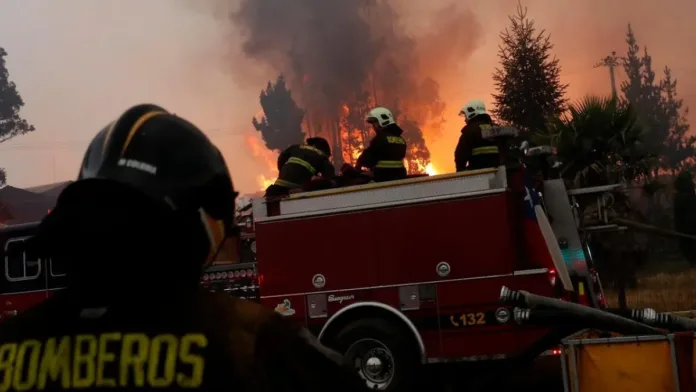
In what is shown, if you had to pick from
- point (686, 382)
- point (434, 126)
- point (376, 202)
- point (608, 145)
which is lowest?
point (686, 382)

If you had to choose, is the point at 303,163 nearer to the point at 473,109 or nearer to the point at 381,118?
the point at 381,118

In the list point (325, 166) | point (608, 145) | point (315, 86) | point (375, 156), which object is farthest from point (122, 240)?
point (315, 86)

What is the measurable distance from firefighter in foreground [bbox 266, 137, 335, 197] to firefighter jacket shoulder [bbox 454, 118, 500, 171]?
53.6 inches

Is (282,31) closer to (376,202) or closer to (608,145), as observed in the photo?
(608,145)

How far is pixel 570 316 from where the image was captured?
14.0 feet

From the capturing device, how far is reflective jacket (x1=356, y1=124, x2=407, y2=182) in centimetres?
848

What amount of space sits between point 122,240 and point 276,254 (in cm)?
693

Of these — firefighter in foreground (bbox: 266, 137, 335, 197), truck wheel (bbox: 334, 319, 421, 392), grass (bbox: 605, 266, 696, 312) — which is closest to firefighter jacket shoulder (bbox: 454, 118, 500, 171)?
firefighter in foreground (bbox: 266, 137, 335, 197)

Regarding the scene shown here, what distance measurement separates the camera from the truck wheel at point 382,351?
7.52 metres

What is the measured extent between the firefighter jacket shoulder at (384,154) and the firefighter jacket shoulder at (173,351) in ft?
23.4

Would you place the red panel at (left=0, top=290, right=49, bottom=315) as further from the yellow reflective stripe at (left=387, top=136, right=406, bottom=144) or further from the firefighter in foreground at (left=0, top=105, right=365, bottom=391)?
the firefighter in foreground at (left=0, top=105, right=365, bottom=391)

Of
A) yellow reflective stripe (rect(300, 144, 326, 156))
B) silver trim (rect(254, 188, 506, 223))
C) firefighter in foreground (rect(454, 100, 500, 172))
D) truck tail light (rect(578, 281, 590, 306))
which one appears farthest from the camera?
yellow reflective stripe (rect(300, 144, 326, 156))

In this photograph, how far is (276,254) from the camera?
826 centimetres

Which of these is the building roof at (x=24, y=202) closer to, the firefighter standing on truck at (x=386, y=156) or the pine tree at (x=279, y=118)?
the pine tree at (x=279, y=118)
